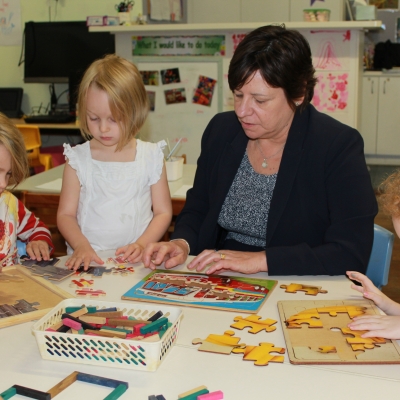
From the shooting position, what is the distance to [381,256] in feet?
5.80

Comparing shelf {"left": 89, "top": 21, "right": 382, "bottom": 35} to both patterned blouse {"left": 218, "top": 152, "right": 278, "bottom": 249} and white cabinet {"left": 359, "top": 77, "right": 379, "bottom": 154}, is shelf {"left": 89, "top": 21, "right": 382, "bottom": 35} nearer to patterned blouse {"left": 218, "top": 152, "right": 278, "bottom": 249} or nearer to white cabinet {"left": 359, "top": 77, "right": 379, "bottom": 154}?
patterned blouse {"left": 218, "top": 152, "right": 278, "bottom": 249}

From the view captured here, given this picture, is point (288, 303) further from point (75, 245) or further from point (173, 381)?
point (75, 245)

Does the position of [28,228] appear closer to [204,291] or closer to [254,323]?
[204,291]

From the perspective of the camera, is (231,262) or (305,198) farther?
(305,198)

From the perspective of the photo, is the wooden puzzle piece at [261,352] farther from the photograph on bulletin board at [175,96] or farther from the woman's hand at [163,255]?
the photograph on bulletin board at [175,96]

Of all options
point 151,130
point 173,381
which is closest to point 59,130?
point 151,130

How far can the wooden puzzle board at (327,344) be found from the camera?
1.05 m

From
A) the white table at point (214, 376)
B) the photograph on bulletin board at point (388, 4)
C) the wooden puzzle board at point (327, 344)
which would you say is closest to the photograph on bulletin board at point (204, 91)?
the wooden puzzle board at point (327, 344)

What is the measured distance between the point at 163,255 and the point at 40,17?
5238 mm

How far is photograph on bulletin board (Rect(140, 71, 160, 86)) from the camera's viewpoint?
4562 mm

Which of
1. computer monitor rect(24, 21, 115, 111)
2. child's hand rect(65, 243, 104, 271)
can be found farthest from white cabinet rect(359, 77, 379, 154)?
child's hand rect(65, 243, 104, 271)

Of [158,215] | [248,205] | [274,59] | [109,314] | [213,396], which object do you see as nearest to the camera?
[213,396]

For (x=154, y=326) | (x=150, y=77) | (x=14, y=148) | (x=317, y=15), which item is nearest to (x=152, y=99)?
(x=150, y=77)

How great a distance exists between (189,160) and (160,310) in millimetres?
3540
